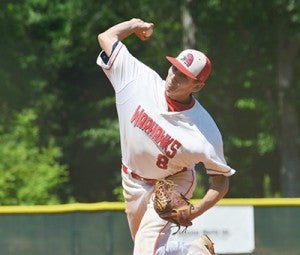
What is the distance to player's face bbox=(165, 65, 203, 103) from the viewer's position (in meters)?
7.29

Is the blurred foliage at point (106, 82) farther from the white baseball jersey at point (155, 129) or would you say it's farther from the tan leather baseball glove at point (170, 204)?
the tan leather baseball glove at point (170, 204)

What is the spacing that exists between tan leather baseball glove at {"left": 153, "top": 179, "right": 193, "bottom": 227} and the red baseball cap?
676 millimetres

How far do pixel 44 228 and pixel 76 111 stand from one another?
17657mm

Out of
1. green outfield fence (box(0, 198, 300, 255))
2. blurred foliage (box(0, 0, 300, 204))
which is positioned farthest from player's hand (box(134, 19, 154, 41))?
blurred foliage (box(0, 0, 300, 204))

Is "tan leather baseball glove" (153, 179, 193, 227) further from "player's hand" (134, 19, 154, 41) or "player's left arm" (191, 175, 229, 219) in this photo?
"player's hand" (134, 19, 154, 41)

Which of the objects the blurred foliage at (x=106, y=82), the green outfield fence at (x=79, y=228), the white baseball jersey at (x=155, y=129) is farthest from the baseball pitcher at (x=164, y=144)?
the blurred foliage at (x=106, y=82)

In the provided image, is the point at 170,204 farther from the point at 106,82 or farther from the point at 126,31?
the point at 106,82

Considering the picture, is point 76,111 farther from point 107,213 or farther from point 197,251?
Answer: point 197,251

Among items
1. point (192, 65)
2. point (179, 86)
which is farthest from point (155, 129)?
point (192, 65)

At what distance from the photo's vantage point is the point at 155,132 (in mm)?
7402

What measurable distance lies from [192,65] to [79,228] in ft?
9.40

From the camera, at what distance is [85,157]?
90.1 ft

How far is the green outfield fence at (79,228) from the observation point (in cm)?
966

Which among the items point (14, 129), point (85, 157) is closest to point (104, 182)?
point (85, 157)
